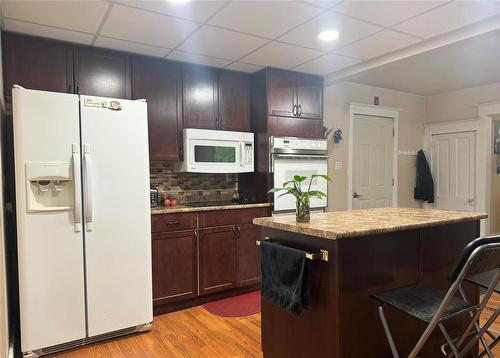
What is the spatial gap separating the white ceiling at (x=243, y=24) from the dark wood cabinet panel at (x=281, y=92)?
1.43 feet

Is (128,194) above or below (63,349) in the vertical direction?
above

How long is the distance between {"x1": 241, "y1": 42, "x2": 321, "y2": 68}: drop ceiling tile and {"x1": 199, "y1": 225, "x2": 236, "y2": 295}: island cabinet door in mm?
1663

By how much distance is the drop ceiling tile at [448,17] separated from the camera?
2301 millimetres

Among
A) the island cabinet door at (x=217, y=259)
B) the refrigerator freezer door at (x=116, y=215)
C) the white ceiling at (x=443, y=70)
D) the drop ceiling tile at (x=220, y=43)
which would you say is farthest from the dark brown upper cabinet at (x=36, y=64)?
the white ceiling at (x=443, y=70)

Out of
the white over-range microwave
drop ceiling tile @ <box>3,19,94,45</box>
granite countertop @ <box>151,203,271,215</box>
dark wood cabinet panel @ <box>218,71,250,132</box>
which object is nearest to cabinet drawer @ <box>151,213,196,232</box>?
granite countertop @ <box>151,203,271,215</box>

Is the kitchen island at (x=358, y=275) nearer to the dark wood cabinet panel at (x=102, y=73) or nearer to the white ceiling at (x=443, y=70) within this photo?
the white ceiling at (x=443, y=70)

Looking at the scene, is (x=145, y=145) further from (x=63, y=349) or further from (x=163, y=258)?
(x=63, y=349)

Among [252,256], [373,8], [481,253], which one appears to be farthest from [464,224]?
[252,256]

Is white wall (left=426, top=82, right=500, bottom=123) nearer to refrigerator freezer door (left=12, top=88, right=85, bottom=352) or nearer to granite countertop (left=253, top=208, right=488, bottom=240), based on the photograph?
granite countertop (left=253, top=208, right=488, bottom=240)

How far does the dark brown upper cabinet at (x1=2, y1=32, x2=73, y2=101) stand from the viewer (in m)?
2.71

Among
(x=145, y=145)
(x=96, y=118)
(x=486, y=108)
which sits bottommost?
(x=145, y=145)

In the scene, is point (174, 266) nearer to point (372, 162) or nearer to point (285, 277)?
point (285, 277)

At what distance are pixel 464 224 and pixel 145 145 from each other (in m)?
2.38

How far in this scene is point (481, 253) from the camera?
1459 millimetres
